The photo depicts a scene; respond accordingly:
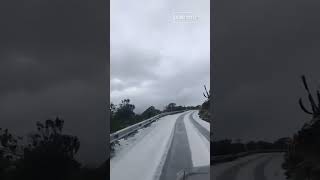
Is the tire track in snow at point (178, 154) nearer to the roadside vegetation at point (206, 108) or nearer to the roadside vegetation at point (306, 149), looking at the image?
the roadside vegetation at point (206, 108)

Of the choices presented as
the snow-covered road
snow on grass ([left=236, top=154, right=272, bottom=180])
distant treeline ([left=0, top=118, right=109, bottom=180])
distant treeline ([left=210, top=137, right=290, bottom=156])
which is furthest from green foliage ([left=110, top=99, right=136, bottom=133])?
snow on grass ([left=236, top=154, right=272, bottom=180])

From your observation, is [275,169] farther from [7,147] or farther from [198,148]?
[7,147]

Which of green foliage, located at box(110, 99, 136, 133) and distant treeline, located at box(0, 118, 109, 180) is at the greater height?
green foliage, located at box(110, 99, 136, 133)

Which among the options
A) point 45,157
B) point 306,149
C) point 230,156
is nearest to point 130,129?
point 45,157

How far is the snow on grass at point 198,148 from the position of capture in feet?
10.6

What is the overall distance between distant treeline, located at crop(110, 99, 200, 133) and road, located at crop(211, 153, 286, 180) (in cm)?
47

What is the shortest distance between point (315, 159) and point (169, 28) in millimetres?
1277

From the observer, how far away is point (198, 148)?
10.7 ft

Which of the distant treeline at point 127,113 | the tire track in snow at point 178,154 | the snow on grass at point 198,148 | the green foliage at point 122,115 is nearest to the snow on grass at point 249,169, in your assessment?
the snow on grass at point 198,148

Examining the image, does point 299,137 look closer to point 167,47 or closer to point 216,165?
point 216,165

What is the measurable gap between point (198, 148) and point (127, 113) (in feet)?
1.71

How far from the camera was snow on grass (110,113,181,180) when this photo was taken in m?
3.23

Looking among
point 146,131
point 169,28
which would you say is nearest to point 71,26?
point 169,28

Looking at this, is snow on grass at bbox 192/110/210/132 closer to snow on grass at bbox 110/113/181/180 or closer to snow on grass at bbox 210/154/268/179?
snow on grass at bbox 110/113/181/180
